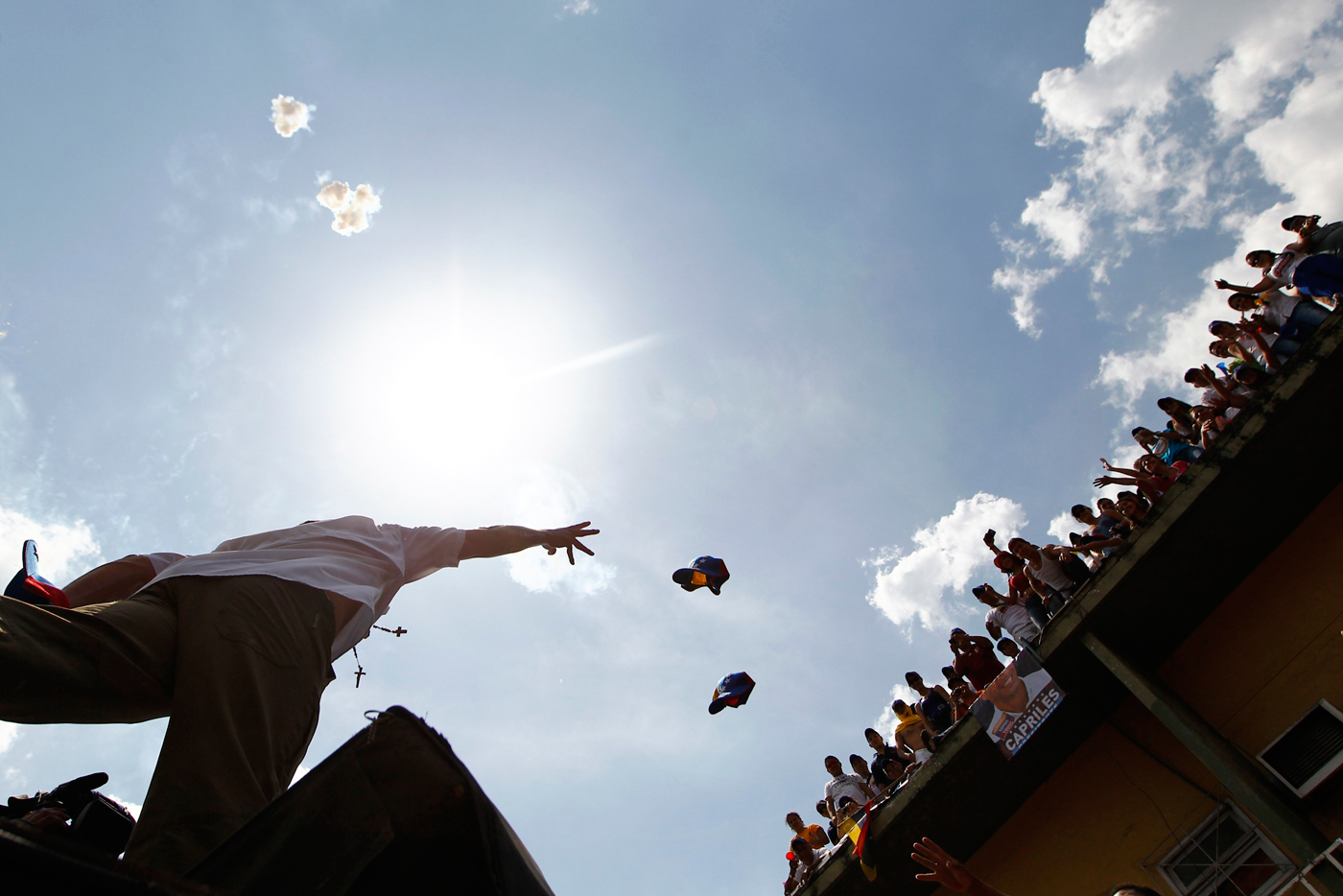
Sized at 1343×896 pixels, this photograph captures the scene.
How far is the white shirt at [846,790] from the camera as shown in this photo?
27.9ft

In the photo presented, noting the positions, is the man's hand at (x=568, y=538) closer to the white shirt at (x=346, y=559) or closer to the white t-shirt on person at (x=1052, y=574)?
the white shirt at (x=346, y=559)

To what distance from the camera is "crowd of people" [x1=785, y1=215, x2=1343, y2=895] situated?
6.87m

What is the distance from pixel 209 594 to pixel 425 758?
4.93ft

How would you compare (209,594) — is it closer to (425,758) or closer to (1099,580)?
(425,758)

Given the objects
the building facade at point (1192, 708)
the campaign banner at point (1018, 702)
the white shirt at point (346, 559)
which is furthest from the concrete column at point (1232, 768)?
the white shirt at point (346, 559)

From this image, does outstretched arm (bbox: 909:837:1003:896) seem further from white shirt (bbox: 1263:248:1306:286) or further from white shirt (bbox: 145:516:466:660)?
white shirt (bbox: 1263:248:1306:286)

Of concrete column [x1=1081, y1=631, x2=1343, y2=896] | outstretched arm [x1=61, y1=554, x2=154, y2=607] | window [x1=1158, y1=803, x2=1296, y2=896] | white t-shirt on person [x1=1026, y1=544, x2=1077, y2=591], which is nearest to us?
outstretched arm [x1=61, y1=554, x2=154, y2=607]

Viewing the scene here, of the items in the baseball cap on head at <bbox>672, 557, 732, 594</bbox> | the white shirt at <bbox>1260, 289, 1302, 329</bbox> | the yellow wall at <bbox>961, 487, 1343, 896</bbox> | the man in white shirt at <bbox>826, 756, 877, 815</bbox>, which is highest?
the baseball cap on head at <bbox>672, 557, 732, 594</bbox>

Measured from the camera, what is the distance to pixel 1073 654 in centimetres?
693

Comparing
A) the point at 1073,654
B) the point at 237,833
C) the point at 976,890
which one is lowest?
the point at 976,890

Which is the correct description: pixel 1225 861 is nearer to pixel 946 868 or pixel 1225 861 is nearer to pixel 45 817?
pixel 946 868

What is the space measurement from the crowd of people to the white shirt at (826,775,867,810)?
2 centimetres

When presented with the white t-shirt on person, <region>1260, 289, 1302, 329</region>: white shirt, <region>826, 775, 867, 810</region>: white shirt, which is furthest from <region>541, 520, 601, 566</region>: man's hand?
<region>1260, 289, 1302, 329</region>: white shirt

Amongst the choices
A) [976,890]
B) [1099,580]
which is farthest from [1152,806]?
[976,890]
